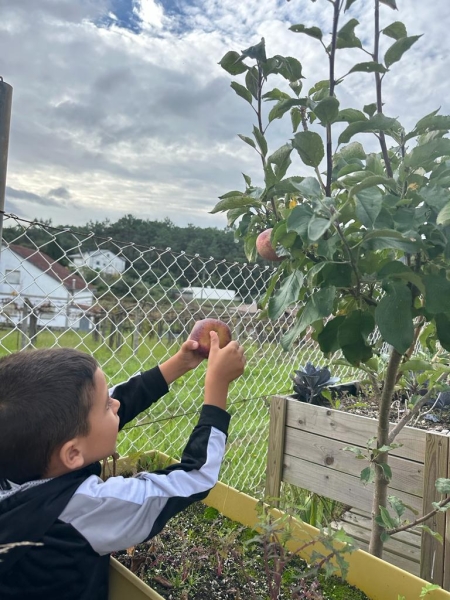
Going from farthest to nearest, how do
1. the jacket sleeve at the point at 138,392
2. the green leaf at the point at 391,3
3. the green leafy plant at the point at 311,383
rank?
1. the green leafy plant at the point at 311,383
2. the jacket sleeve at the point at 138,392
3. the green leaf at the point at 391,3

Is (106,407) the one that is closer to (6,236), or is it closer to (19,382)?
(19,382)

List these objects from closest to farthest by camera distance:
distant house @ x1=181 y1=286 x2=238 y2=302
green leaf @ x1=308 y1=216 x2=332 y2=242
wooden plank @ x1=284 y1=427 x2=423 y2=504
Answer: green leaf @ x1=308 y1=216 x2=332 y2=242 → wooden plank @ x1=284 y1=427 x2=423 y2=504 → distant house @ x1=181 y1=286 x2=238 y2=302

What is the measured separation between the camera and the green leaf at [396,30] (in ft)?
3.44

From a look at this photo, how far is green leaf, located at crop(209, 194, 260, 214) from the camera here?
114 cm

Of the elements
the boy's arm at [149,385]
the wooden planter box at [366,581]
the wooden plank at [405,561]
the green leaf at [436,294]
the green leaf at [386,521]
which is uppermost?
the green leaf at [436,294]

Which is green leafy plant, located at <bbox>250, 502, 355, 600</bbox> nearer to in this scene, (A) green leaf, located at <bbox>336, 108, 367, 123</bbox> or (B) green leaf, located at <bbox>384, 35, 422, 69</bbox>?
(A) green leaf, located at <bbox>336, 108, 367, 123</bbox>

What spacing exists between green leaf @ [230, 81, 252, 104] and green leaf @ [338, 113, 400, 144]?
25 centimetres

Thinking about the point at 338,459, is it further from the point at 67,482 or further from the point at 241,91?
the point at 241,91

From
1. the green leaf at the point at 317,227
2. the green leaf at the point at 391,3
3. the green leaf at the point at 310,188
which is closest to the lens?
the green leaf at the point at 317,227

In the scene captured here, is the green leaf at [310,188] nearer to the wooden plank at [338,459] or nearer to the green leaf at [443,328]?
the green leaf at [443,328]

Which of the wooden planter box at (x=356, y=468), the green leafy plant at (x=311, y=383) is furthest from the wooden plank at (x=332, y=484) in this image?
the green leafy plant at (x=311, y=383)

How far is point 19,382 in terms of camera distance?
1.00 metres

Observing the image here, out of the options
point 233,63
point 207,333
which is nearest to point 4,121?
point 233,63

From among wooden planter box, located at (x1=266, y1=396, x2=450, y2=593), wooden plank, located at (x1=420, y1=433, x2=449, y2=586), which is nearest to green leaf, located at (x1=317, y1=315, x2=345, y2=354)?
wooden planter box, located at (x1=266, y1=396, x2=450, y2=593)
